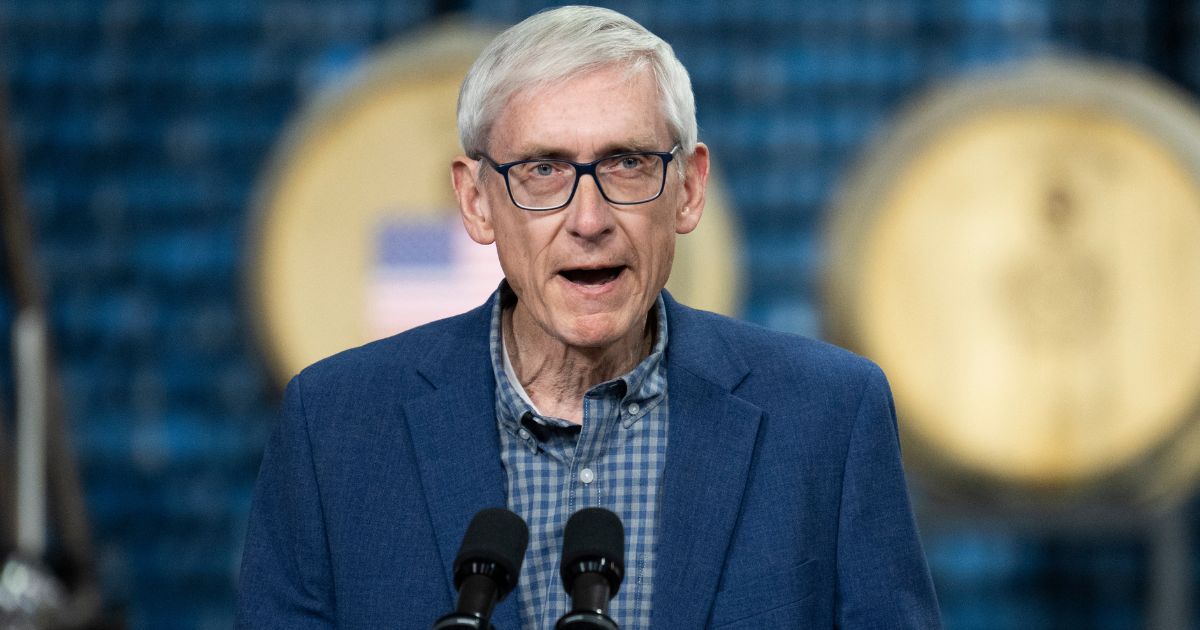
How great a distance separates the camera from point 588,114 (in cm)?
83

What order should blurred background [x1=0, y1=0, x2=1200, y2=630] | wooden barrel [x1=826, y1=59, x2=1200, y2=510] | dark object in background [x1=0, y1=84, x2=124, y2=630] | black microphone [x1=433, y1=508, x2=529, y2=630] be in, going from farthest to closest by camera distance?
blurred background [x1=0, y1=0, x2=1200, y2=630] < wooden barrel [x1=826, y1=59, x2=1200, y2=510] < dark object in background [x1=0, y1=84, x2=124, y2=630] < black microphone [x1=433, y1=508, x2=529, y2=630]

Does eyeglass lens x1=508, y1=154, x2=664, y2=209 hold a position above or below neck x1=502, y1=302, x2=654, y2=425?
above

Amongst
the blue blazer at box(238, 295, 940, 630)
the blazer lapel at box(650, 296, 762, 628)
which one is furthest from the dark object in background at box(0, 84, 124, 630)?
the blazer lapel at box(650, 296, 762, 628)

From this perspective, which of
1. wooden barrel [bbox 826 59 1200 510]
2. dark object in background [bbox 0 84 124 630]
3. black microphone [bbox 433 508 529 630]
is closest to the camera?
black microphone [bbox 433 508 529 630]

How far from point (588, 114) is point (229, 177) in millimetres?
1830

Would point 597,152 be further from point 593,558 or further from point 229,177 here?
point 229,177

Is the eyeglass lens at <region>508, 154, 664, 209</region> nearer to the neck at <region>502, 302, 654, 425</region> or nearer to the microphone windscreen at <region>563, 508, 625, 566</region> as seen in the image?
the neck at <region>502, 302, 654, 425</region>

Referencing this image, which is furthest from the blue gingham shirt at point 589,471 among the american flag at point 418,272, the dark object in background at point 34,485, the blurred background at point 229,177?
the blurred background at point 229,177

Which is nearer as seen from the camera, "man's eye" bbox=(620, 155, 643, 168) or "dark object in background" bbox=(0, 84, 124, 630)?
"man's eye" bbox=(620, 155, 643, 168)

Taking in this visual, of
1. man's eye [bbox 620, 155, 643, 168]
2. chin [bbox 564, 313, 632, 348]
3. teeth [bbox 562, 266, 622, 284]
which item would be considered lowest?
chin [bbox 564, 313, 632, 348]

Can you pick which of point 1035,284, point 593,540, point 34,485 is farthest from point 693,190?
point 1035,284

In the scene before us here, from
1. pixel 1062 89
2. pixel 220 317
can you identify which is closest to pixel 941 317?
pixel 1062 89

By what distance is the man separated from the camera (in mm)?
841

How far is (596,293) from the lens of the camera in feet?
2.83
